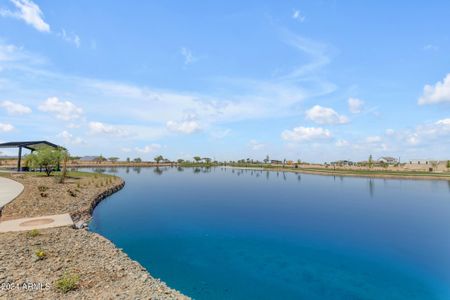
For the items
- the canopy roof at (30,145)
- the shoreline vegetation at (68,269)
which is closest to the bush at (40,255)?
the shoreline vegetation at (68,269)

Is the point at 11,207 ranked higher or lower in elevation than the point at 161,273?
higher

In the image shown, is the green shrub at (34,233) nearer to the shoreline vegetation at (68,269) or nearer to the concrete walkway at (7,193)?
the shoreline vegetation at (68,269)

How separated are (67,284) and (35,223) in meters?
8.99

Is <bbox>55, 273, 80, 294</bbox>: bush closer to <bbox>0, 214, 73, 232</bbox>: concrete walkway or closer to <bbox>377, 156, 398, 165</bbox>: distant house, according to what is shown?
<bbox>0, 214, 73, 232</bbox>: concrete walkway

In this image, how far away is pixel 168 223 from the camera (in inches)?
806

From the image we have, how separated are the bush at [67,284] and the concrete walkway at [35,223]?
24.2 feet

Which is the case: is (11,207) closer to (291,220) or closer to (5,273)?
(5,273)

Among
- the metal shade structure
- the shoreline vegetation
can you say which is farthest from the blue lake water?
the metal shade structure

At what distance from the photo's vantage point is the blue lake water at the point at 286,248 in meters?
11.1

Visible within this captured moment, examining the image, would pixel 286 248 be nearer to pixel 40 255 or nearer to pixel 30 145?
pixel 40 255

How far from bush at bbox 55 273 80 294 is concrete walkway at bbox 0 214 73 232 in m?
7.37

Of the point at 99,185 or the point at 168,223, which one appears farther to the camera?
the point at 99,185

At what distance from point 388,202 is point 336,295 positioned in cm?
2700

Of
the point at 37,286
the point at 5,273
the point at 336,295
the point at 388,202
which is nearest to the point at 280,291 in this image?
the point at 336,295
